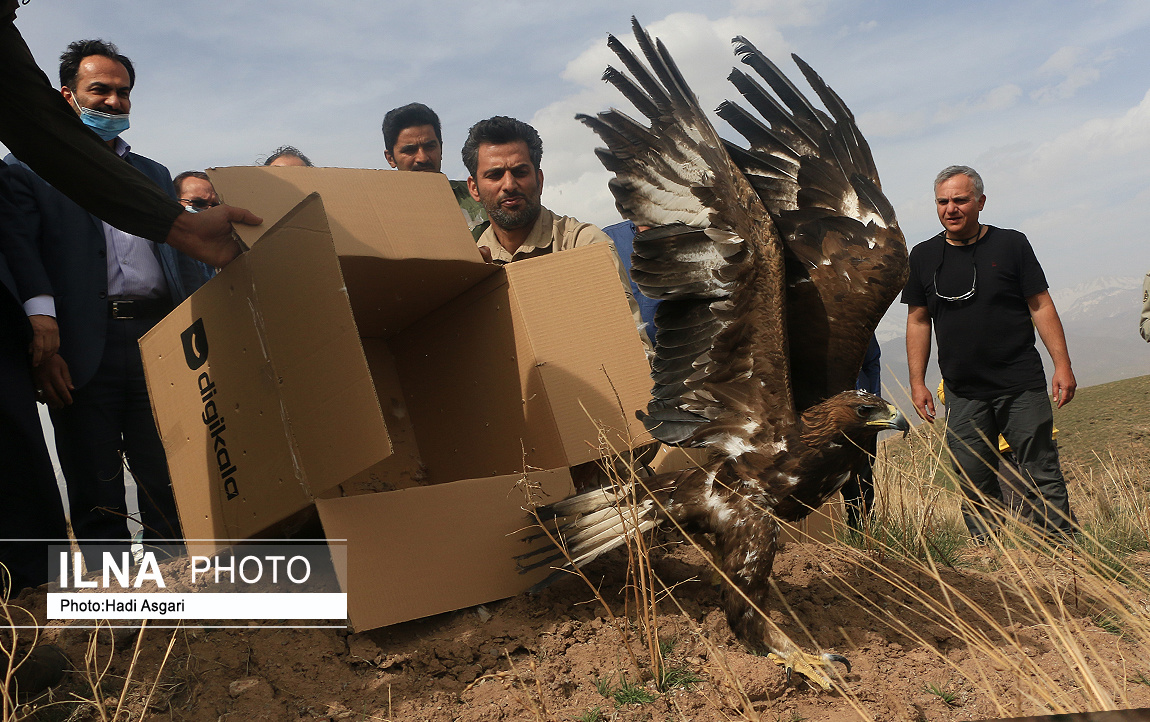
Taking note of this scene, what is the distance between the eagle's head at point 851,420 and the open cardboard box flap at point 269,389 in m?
1.74

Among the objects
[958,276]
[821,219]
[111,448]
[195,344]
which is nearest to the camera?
[195,344]

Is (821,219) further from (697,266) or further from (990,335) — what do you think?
(990,335)

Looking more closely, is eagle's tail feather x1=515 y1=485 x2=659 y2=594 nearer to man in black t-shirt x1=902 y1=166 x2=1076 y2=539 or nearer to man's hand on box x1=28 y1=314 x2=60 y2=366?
man's hand on box x1=28 y1=314 x2=60 y2=366

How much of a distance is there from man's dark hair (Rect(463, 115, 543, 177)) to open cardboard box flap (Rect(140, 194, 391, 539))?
7.22 feet

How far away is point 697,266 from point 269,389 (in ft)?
5.89

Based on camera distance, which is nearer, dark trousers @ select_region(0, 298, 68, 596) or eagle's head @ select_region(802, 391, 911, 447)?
dark trousers @ select_region(0, 298, 68, 596)

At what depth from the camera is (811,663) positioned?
94.7 inches

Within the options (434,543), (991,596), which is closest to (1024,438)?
(991,596)

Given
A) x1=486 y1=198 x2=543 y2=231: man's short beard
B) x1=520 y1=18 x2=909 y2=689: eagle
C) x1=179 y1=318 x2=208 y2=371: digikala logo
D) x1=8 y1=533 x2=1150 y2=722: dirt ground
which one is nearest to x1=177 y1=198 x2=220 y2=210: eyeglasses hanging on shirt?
x1=486 y1=198 x2=543 y2=231: man's short beard

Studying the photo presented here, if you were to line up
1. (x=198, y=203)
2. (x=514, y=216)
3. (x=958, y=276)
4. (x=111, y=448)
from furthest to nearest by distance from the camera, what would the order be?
(x=198, y=203) → (x=958, y=276) → (x=514, y=216) → (x=111, y=448)

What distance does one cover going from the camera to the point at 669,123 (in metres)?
3.16

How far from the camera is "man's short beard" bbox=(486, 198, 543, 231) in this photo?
421 cm

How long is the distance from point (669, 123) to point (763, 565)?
1.98 m

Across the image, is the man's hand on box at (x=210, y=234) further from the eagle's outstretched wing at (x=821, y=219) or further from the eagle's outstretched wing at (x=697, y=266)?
the eagle's outstretched wing at (x=821, y=219)
